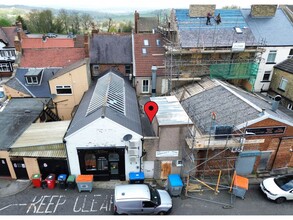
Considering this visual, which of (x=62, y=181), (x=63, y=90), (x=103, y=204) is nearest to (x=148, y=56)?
(x=63, y=90)

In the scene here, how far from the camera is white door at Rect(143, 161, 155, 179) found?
18.1 metres

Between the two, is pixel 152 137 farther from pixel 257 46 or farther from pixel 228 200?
pixel 257 46

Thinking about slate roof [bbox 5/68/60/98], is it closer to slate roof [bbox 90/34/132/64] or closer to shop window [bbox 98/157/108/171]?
slate roof [bbox 90/34/132/64]

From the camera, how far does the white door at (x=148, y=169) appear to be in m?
18.1

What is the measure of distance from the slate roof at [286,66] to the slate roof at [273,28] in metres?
2.12

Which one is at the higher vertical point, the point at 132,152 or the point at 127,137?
the point at 127,137

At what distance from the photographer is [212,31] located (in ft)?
88.3

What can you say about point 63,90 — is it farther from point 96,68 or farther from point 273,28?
point 273,28

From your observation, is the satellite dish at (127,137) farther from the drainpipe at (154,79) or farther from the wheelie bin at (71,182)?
the drainpipe at (154,79)

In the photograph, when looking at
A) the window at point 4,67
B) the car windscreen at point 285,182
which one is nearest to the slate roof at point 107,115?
the car windscreen at point 285,182

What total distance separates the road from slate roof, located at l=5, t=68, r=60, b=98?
11.7 metres

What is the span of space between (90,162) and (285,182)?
14562mm

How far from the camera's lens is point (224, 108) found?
19422 mm

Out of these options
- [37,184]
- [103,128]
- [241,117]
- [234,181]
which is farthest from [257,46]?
[37,184]
